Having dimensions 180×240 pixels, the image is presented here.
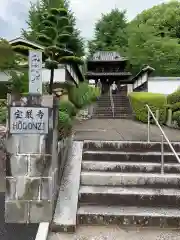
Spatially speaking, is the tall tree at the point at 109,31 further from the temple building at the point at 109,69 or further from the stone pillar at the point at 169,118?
the stone pillar at the point at 169,118

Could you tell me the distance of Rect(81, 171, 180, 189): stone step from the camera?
3.71 metres

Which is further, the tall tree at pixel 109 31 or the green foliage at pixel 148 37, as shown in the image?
the tall tree at pixel 109 31

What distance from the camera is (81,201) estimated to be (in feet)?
11.4

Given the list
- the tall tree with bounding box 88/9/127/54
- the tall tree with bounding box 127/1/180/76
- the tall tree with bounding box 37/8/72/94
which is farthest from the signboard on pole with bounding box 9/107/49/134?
the tall tree with bounding box 88/9/127/54

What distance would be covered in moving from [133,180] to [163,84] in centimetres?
1310

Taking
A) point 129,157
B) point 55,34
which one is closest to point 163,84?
point 55,34

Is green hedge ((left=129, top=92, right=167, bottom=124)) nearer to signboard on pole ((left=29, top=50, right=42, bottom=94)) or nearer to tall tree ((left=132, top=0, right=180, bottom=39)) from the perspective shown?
signboard on pole ((left=29, top=50, right=42, bottom=94))

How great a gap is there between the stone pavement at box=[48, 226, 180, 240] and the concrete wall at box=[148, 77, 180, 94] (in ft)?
44.2

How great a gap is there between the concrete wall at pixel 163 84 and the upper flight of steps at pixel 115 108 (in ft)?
6.68

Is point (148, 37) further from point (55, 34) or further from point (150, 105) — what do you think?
point (55, 34)

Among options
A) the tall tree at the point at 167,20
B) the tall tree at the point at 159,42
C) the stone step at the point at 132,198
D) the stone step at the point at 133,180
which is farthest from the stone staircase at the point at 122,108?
the stone step at the point at 132,198

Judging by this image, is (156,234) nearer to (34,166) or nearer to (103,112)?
(34,166)

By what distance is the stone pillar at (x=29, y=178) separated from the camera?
3029 millimetres

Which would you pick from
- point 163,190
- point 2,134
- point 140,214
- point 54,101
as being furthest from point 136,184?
point 2,134
